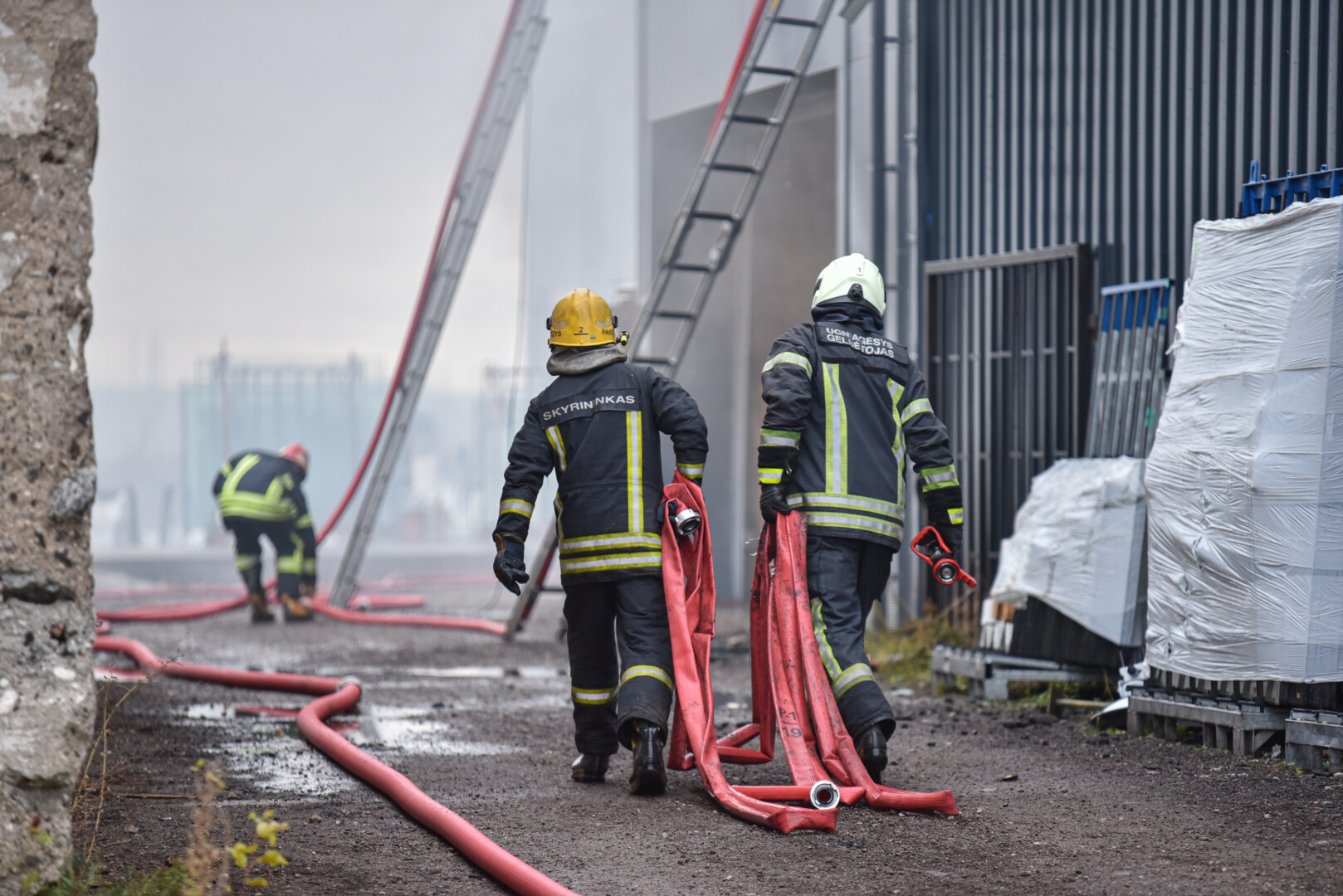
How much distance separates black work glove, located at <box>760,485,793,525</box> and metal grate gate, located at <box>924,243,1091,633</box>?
3216mm

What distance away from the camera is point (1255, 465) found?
4.86m

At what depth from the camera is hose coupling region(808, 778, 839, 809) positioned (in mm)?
4035

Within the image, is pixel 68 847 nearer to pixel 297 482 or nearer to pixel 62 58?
pixel 62 58

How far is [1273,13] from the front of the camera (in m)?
6.06

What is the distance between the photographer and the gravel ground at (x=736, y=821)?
3.47 metres

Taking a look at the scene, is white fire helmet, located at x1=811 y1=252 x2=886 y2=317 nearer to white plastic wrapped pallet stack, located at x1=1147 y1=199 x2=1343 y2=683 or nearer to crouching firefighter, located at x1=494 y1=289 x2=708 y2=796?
crouching firefighter, located at x1=494 y1=289 x2=708 y2=796

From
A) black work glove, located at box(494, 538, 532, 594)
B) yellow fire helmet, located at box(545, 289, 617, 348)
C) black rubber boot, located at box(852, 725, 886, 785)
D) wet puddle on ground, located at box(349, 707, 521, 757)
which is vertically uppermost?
yellow fire helmet, located at box(545, 289, 617, 348)

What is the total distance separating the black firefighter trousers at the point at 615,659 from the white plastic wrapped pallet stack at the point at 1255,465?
2.08m

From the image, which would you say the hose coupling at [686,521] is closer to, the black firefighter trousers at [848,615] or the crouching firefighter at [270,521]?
the black firefighter trousers at [848,615]

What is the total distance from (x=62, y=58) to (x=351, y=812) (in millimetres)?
2452

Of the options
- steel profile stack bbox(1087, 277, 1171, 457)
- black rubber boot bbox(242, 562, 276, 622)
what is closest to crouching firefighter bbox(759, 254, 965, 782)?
steel profile stack bbox(1087, 277, 1171, 457)

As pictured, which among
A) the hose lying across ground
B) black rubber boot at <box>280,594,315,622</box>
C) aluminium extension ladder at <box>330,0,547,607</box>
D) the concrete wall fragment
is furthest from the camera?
aluminium extension ladder at <box>330,0,547,607</box>

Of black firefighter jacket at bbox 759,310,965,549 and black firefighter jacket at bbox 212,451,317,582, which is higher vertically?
black firefighter jacket at bbox 759,310,965,549

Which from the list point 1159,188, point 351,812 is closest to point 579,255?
point 1159,188
